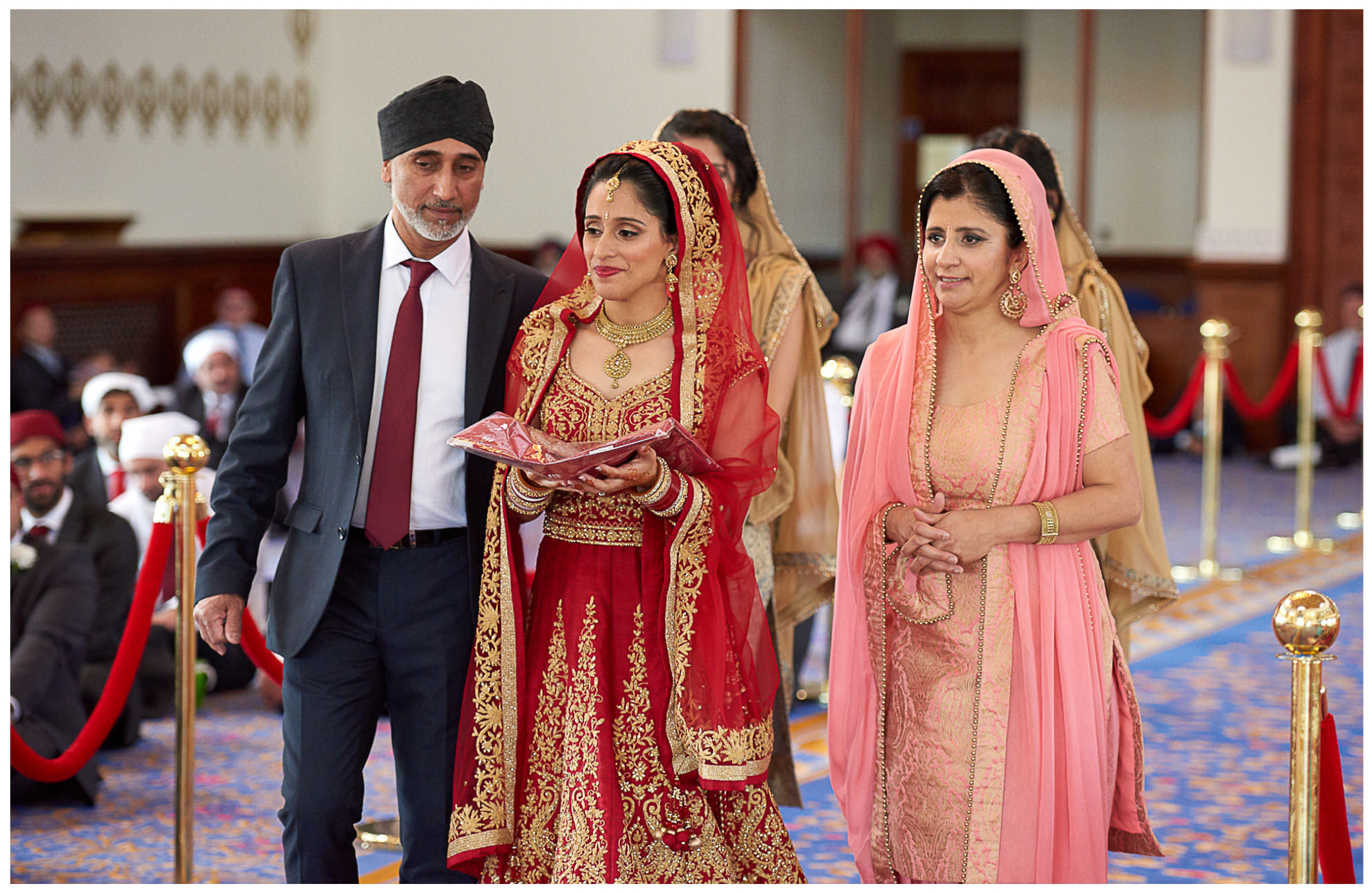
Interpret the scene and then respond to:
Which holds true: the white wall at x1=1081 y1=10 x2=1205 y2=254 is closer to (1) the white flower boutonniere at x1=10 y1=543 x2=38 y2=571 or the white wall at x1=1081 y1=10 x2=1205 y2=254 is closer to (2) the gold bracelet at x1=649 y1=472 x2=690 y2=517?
(1) the white flower boutonniere at x1=10 y1=543 x2=38 y2=571

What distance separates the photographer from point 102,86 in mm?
10453

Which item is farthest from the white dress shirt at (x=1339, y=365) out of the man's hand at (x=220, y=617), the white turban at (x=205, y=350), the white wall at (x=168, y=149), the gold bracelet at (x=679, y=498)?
the man's hand at (x=220, y=617)

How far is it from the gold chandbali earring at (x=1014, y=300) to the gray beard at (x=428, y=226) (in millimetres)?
928

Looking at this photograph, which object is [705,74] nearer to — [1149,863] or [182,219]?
[182,219]

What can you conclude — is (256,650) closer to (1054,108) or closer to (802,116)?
(802,116)

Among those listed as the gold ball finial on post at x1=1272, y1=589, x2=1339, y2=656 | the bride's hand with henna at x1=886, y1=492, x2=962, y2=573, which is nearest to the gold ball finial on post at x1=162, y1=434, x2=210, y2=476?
the bride's hand with henna at x1=886, y1=492, x2=962, y2=573

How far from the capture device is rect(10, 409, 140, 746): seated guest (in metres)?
4.79

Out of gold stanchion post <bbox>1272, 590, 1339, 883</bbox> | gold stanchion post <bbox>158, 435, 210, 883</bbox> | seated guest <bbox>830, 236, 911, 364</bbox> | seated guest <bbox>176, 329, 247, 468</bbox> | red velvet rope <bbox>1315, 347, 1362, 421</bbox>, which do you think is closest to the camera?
gold stanchion post <bbox>1272, 590, 1339, 883</bbox>

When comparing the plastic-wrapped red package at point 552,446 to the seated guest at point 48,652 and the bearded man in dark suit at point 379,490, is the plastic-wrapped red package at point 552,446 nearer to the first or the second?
the bearded man in dark suit at point 379,490

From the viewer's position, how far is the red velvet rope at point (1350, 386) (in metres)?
8.88

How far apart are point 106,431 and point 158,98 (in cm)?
584

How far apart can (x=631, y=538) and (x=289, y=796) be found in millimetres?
731

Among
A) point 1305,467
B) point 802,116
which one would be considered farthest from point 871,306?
point 1305,467

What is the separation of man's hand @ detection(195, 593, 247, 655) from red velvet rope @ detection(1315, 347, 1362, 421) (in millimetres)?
7442
